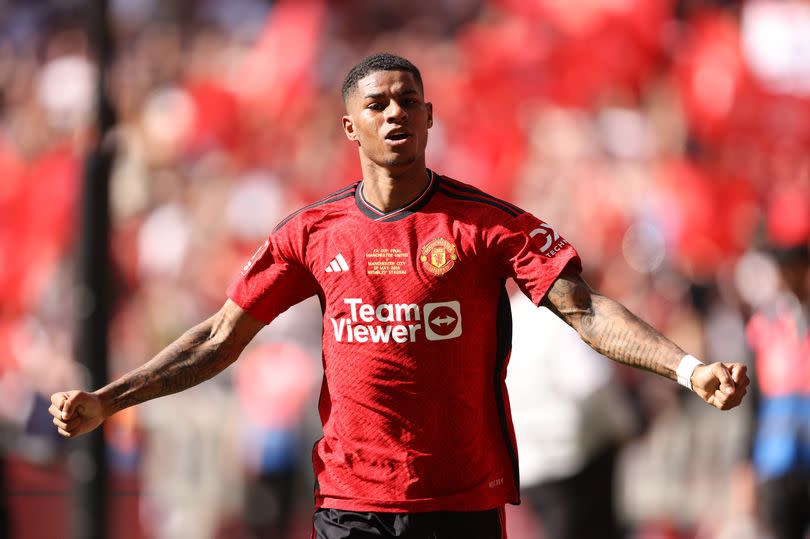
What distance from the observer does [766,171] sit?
10828 mm

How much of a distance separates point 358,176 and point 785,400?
4729 mm

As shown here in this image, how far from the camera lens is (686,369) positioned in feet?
15.1

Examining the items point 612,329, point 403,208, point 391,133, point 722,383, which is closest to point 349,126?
point 391,133

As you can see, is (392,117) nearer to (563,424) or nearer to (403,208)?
(403,208)

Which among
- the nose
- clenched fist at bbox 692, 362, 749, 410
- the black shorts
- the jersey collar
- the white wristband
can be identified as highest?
the nose

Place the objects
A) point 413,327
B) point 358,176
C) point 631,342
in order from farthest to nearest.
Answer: point 358,176 < point 413,327 < point 631,342

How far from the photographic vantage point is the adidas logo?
513cm

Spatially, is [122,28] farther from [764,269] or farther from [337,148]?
[764,269]

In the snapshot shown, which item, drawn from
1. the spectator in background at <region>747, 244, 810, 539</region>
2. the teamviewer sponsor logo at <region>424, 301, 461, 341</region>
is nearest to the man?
the teamviewer sponsor logo at <region>424, 301, 461, 341</region>

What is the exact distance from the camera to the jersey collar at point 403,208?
5152 millimetres

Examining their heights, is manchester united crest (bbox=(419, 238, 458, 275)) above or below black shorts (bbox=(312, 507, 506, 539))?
above

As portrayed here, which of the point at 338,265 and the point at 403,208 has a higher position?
the point at 403,208

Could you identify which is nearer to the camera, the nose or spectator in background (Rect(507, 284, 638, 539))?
the nose

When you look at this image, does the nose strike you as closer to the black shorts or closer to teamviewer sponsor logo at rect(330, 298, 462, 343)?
teamviewer sponsor logo at rect(330, 298, 462, 343)
